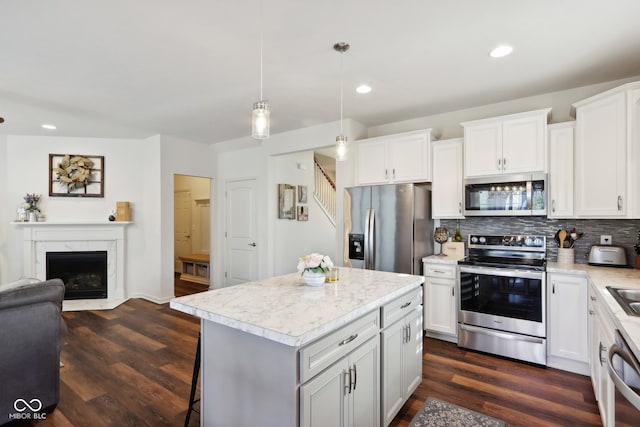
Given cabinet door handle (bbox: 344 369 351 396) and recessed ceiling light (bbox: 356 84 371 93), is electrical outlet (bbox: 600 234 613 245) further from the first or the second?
cabinet door handle (bbox: 344 369 351 396)

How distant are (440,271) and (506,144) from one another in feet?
4.84

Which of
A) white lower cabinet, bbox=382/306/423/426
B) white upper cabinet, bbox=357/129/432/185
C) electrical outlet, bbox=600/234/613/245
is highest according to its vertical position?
white upper cabinet, bbox=357/129/432/185

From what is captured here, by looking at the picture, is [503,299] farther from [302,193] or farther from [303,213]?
[302,193]

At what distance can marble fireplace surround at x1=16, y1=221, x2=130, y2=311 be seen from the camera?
4.95 meters

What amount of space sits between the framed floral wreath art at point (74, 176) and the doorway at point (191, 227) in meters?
1.98

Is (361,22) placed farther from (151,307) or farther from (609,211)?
(151,307)

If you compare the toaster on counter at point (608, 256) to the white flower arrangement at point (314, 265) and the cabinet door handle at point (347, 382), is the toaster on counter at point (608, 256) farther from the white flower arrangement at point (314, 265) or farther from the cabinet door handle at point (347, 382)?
the cabinet door handle at point (347, 382)

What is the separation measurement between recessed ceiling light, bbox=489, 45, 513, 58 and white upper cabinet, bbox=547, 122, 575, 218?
3.42 feet

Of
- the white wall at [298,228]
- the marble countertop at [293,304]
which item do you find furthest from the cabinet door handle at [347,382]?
the white wall at [298,228]

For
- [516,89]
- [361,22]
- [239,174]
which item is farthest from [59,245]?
[516,89]

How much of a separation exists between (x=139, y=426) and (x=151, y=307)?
3061 mm

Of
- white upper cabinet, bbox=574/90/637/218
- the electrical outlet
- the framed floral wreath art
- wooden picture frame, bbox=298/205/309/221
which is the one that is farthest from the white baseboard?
the electrical outlet

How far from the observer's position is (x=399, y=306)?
88.4 inches

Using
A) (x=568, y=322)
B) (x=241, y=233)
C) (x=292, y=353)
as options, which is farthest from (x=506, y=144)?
(x=241, y=233)
